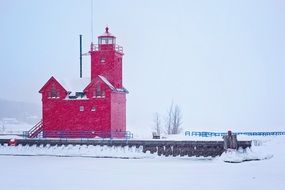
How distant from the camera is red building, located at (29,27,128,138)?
185ft

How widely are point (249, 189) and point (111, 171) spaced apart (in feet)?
42.3

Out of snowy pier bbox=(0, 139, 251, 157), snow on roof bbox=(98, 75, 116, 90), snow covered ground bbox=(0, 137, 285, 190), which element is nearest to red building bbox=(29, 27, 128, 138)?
snow on roof bbox=(98, 75, 116, 90)

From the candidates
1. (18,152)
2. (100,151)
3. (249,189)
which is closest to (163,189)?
(249,189)

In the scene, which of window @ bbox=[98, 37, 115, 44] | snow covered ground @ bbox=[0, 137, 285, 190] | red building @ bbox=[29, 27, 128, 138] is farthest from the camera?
window @ bbox=[98, 37, 115, 44]

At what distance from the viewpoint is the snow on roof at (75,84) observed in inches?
2306

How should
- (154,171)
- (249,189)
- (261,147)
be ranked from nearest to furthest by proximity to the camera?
(249,189) < (154,171) < (261,147)

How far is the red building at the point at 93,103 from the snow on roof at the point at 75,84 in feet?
1.35

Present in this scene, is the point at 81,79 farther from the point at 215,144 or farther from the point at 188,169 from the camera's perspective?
the point at 188,169

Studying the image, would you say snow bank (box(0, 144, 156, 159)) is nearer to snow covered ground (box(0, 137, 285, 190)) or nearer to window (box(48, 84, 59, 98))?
window (box(48, 84, 59, 98))

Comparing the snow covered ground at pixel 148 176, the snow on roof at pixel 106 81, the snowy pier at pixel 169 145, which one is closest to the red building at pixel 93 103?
the snow on roof at pixel 106 81

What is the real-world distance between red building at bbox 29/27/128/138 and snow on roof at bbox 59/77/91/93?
412 mm

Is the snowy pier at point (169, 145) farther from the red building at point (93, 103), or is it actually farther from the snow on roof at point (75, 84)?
the snow on roof at point (75, 84)

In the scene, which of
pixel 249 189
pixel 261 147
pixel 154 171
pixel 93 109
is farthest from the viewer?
pixel 93 109

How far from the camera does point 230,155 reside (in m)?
40.8
